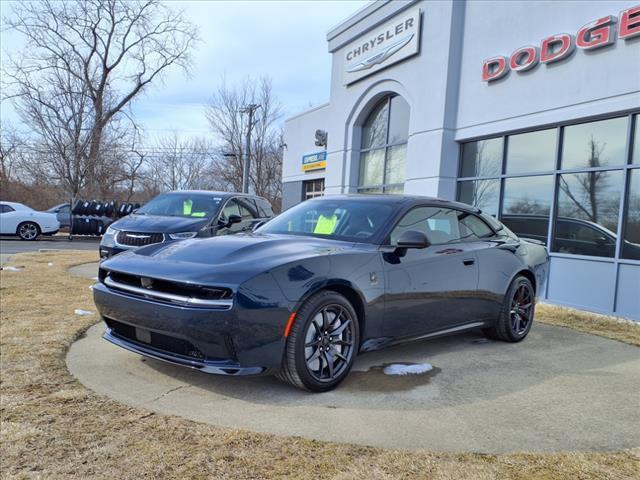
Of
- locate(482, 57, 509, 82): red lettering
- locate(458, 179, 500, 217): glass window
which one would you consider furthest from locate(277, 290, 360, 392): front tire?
locate(482, 57, 509, 82): red lettering

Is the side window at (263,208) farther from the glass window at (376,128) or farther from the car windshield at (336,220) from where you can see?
the glass window at (376,128)

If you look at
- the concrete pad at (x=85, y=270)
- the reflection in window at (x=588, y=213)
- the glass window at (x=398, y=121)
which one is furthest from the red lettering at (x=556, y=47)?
the concrete pad at (x=85, y=270)

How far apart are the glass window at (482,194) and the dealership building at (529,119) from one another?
0.03 metres

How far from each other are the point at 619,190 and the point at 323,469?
717 cm

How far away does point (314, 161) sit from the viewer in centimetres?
1908

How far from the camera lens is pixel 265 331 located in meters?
3.24

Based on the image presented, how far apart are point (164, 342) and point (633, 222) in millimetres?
7112

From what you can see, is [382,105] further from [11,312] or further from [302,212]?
[11,312]

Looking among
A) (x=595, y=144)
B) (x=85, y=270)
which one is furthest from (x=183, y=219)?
(x=595, y=144)

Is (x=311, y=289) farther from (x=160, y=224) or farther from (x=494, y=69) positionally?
(x=494, y=69)

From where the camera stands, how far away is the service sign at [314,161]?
1844cm

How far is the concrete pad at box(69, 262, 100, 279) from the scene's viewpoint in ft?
29.9

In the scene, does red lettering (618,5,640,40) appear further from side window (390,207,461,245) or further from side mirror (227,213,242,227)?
side mirror (227,213,242,227)

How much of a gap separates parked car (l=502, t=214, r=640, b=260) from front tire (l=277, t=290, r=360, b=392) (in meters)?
5.85
